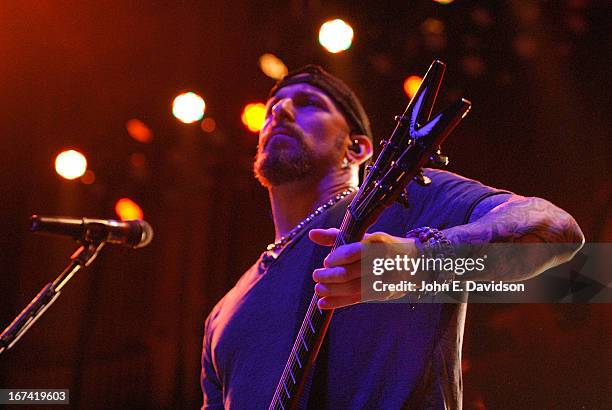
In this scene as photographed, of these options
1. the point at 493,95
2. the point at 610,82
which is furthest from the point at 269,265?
the point at 610,82

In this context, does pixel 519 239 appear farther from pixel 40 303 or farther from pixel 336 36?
pixel 336 36

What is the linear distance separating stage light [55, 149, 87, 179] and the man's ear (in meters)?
2.64

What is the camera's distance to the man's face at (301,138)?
7.88ft

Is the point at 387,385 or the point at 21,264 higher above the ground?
the point at 21,264

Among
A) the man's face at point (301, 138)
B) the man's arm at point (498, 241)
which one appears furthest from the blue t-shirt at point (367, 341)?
the man's face at point (301, 138)

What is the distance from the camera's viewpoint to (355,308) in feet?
5.89

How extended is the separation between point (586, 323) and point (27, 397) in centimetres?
327

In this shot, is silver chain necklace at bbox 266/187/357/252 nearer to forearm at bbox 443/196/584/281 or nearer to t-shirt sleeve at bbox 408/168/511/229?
t-shirt sleeve at bbox 408/168/511/229

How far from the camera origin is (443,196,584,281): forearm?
129 cm

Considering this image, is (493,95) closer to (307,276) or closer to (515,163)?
(515,163)

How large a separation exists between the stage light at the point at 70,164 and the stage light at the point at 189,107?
833mm

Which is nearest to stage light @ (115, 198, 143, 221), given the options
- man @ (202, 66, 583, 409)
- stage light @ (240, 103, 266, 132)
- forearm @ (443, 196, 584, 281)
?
stage light @ (240, 103, 266, 132)

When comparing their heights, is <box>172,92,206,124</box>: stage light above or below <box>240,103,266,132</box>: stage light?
above

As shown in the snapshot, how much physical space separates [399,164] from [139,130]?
3.53 m
